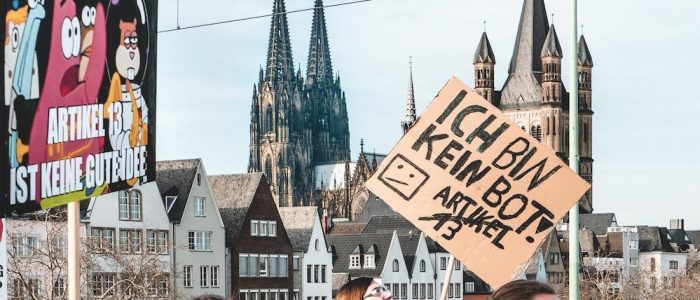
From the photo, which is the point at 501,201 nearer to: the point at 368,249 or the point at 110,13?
the point at 110,13

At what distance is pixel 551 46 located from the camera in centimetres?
14588

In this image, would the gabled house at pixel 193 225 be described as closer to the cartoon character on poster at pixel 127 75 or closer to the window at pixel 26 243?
the window at pixel 26 243

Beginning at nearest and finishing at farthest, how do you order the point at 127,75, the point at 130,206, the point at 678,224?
1. the point at 127,75
2. the point at 130,206
3. the point at 678,224

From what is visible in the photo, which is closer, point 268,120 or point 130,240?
point 130,240

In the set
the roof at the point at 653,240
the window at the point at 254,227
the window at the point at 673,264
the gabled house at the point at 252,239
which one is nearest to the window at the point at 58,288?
the gabled house at the point at 252,239

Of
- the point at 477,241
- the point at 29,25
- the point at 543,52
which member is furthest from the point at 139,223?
the point at 543,52

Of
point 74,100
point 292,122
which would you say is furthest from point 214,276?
point 292,122

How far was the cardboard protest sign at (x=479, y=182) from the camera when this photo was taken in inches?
429

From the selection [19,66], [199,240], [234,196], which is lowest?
[199,240]

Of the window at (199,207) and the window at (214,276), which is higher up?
the window at (199,207)

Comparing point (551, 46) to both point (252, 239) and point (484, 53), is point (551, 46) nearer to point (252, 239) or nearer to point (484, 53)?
point (484, 53)

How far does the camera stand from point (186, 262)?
56125 millimetres

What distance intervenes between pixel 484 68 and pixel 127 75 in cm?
14288

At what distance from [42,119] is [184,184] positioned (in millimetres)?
49159
